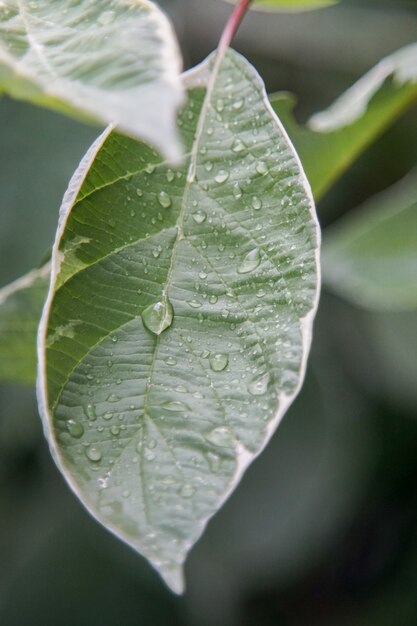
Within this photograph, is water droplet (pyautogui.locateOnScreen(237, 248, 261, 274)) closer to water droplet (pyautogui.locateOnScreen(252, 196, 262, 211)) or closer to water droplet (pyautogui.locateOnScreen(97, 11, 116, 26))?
water droplet (pyautogui.locateOnScreen(252, 196, 262, 211))

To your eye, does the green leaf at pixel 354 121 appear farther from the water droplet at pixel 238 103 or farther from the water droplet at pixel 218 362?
the water droplet at pixel 218 362

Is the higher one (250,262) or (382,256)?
(250,262)

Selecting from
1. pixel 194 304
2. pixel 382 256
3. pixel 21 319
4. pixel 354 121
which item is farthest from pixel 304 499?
pixel 194 304

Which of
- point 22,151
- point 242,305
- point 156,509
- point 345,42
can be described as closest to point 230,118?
point 242,305

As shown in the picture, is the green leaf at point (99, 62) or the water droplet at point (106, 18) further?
the water droplet at point (106, 18)

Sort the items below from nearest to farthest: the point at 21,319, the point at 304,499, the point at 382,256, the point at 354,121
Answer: the point at 21,319, the point at 354,121, the point at 382,256, the point at 304,499

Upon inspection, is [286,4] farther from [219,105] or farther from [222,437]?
[222,437]

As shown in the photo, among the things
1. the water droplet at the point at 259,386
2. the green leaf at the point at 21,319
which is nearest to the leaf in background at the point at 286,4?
the green leaf at the point at 21,319
